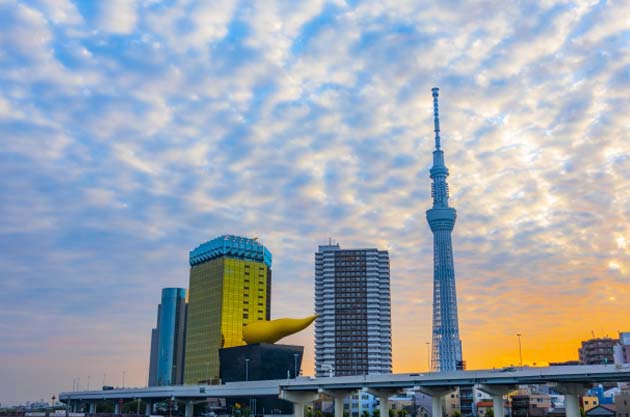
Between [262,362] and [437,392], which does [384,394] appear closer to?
[437,392]

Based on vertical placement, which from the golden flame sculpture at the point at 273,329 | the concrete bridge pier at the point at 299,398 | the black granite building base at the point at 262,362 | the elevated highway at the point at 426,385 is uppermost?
the golden flame sculpture at the point at 273,329

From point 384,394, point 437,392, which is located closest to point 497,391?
point 437,392

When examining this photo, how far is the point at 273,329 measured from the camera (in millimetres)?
119938

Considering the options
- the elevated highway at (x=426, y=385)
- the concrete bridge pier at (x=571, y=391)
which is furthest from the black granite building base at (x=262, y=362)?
the concrete bridge pier at (x=571, y=391)

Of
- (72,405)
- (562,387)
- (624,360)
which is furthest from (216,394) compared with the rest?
(624,360)

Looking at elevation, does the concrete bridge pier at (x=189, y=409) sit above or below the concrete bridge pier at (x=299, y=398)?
below

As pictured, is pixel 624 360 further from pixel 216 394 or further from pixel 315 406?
pixel 216 394

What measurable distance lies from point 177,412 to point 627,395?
98.8 metres

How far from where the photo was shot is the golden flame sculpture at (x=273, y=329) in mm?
119250

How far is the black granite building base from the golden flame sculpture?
1518 mm

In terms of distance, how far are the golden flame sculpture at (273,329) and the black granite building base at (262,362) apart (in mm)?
1518

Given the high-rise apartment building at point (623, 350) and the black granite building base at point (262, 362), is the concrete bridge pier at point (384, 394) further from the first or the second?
the high-rise apartment building at point (623, 350)

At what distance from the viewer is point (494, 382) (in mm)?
81500

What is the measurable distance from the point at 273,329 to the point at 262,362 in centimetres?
637
